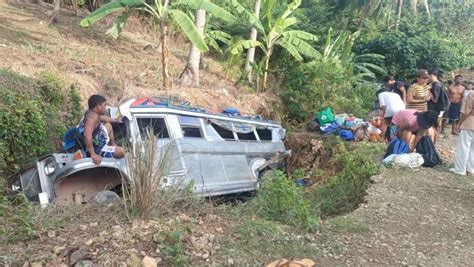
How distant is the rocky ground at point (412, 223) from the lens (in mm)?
4957

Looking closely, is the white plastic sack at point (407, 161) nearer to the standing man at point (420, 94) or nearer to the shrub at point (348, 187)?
the shrub at point (348, 187)

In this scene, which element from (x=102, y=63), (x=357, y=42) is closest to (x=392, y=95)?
(x=102, y=63)

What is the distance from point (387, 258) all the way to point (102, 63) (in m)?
9.71

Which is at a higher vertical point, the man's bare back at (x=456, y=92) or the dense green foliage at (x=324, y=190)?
the man's bare back at (x=456, y=92)

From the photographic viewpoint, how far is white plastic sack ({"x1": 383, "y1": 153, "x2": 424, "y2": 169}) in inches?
343

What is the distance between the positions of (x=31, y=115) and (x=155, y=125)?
88.9 inches

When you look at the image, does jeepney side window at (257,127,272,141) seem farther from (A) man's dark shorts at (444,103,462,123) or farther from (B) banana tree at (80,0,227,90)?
(A) man's dark shorts at (444,103,462,123)

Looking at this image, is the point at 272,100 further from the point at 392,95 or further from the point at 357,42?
the point at 357,42

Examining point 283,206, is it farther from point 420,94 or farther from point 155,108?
point 420,94

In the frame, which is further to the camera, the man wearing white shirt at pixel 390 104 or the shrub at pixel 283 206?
the man wearing white shirt at pixel 390 104

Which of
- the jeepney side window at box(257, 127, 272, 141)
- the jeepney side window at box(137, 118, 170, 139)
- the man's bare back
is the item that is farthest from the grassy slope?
the man's bare back

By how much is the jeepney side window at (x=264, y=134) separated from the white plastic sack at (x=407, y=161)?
245 cm

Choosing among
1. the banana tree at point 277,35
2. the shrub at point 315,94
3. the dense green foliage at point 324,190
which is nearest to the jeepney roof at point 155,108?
the dense green foliage at point 324,190

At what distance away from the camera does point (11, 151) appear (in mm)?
7551
